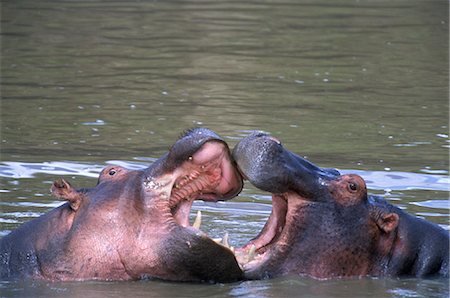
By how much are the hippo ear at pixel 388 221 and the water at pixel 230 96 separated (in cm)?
31

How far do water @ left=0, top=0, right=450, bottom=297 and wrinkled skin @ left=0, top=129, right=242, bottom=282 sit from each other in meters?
0.11

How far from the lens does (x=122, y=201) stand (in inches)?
263

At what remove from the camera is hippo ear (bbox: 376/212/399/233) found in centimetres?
690

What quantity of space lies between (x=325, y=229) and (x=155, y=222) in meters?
0.98

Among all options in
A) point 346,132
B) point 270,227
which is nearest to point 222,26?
point 346,132

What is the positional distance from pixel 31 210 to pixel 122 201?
7.42ft

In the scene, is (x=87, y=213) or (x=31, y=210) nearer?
(x=87, y=213)

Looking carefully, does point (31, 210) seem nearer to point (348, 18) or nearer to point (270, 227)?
point (270, 227)

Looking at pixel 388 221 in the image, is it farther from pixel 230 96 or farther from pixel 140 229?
pixel 230 96

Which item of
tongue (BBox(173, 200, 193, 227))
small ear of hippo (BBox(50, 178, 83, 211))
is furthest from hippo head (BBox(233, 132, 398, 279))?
small ear of hippo (BBox(50, 178, 83, 211))

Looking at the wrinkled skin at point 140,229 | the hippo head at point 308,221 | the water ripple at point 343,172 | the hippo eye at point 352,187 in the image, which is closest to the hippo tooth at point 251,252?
the hippo head at point 308,221

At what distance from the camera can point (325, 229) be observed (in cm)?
684

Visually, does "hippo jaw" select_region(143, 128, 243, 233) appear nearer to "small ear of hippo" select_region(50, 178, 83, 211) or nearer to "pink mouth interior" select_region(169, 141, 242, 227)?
"pink mouth interior" select_region(169, 141, 242, 227)

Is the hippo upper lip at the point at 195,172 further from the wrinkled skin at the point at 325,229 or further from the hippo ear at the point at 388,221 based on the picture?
the hippo ear at the point at 388,221
